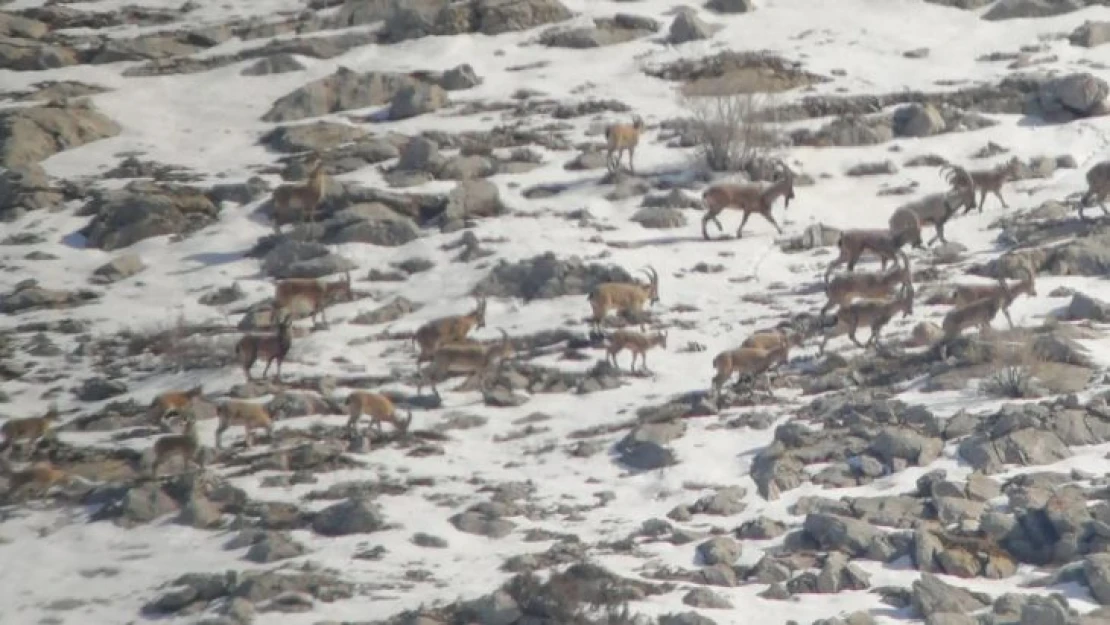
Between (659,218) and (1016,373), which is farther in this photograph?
(659,218)

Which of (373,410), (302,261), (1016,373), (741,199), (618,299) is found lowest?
(302,261)

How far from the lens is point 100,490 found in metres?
23.2

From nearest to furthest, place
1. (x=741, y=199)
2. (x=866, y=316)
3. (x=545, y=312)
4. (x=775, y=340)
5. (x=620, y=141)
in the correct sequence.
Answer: (x=775, y=340)
(x=866, y=316)
(x=545, y=312)
(x=741, y=199)
(x=620, y=141)

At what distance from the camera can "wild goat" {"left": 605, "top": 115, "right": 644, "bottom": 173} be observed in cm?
3288

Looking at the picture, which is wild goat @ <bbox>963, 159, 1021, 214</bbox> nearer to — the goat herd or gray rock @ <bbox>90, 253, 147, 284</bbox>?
the goat herd

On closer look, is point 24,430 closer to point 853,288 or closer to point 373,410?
point 373,410

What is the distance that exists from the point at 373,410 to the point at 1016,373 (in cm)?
704

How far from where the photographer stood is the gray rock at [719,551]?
66.3 feet

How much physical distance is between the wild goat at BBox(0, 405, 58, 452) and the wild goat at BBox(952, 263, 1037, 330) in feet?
36.0

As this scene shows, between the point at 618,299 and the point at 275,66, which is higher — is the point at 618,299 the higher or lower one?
the lower one

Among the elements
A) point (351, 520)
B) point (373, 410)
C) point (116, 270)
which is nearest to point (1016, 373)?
point (373, 410)

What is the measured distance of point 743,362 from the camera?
2489 centimetres

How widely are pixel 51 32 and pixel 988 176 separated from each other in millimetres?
18825

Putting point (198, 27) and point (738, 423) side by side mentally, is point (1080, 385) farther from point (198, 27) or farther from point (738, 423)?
point (198, 27)
